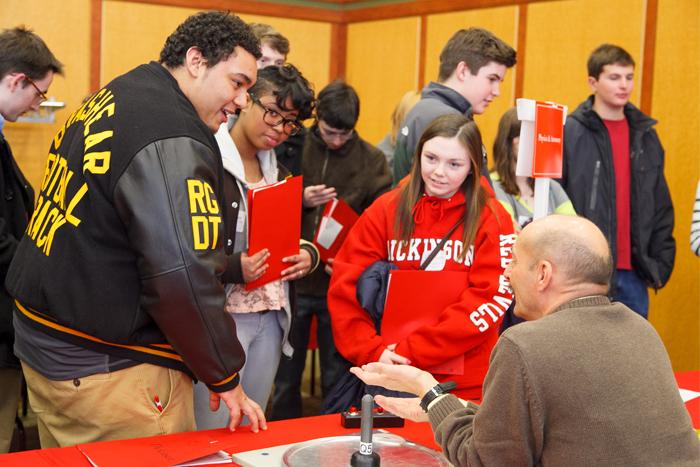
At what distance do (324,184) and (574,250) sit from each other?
2301 millimetres

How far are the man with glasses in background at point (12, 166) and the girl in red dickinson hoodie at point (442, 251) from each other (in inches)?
40.8

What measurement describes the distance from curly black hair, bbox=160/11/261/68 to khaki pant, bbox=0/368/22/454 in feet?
4.40

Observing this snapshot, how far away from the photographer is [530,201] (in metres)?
3.61

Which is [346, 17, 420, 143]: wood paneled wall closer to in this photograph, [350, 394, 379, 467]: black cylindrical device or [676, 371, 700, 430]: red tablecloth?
[676, 371, 700, 430]: red tablecloth

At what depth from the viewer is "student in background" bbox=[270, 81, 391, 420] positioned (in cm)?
380

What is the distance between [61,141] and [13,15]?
3884 mm

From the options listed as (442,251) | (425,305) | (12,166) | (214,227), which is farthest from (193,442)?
(12,166)

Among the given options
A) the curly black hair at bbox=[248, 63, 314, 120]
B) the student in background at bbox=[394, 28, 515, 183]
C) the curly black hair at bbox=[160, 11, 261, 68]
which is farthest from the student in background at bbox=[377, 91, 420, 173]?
the curly black hair at bbox=[160, 11, 261, 68]

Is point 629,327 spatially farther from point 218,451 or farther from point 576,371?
point 218,451

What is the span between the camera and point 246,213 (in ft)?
8.62

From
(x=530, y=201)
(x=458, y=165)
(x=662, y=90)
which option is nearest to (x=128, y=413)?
(x=458, y=165)

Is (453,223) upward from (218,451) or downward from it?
upward

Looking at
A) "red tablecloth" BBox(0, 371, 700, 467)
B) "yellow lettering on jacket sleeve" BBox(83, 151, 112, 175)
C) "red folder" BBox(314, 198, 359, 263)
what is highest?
"yellow lettering on jacket sleeve" BBox(83, 151, 112, 175)

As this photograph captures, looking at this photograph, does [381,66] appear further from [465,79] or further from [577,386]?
[577,386]
